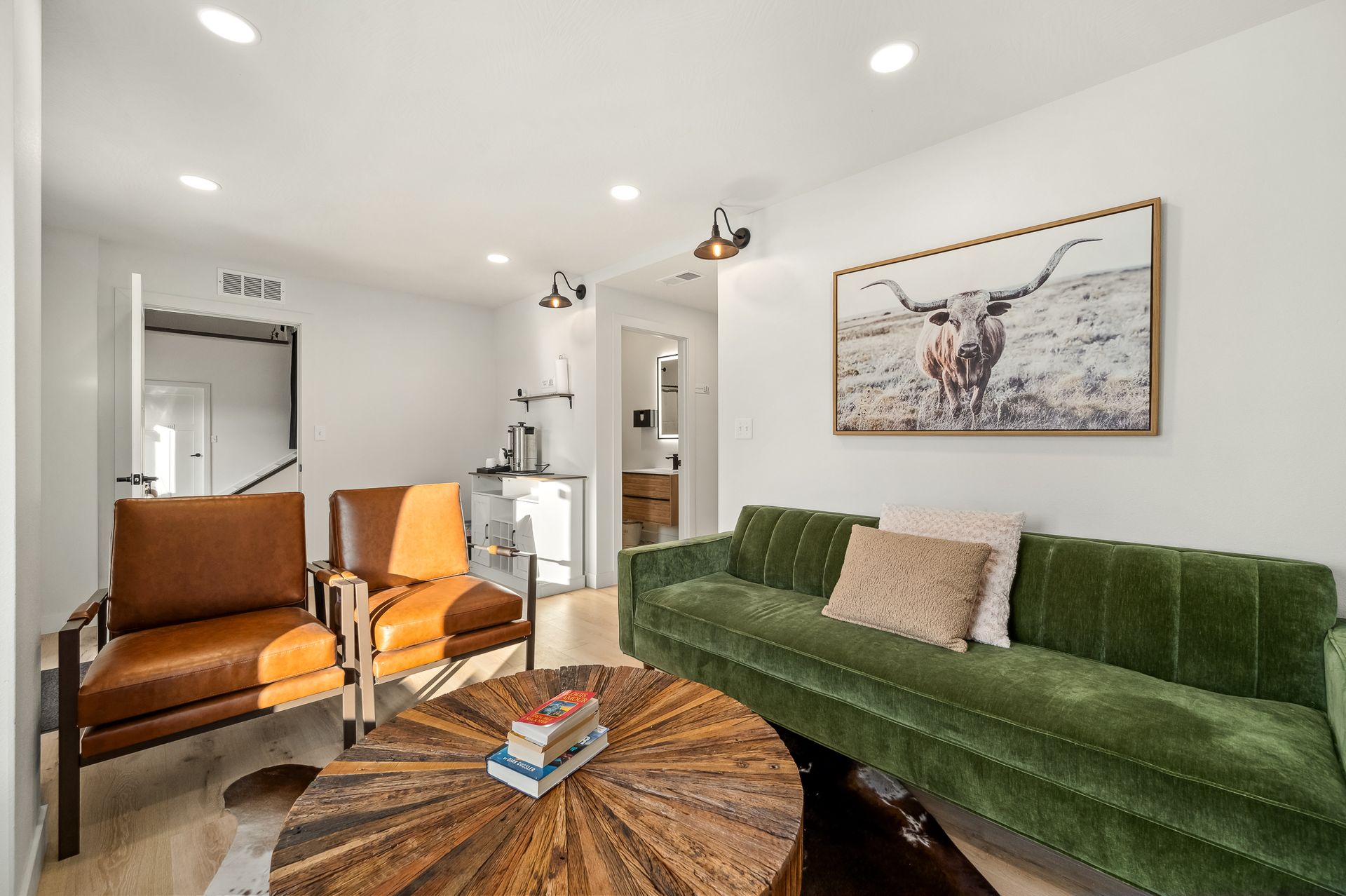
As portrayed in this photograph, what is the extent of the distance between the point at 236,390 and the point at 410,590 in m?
5.69

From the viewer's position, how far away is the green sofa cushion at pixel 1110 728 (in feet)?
3.80

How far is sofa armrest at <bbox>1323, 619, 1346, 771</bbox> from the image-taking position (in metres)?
1.27

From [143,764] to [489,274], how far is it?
3512 millimetres

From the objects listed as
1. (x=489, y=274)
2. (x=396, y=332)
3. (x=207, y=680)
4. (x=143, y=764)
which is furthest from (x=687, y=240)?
(x=143, y=764)

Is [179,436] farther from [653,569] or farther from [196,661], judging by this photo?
[653,569]

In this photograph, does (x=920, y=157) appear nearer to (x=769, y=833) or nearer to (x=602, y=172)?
(x=602, y=172)

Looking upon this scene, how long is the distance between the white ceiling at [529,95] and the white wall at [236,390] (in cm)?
333

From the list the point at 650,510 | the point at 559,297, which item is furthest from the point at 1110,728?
the point at 650,510

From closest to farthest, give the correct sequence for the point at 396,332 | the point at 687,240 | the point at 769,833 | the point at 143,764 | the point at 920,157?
the point at 769,833 < the point at 143,764 < the point at 920,157 < the point at 687,240 < the point at 396,332

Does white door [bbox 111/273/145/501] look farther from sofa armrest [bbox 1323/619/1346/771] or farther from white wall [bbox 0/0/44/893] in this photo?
sofa armrest [bbox 1323/619/1346/771]

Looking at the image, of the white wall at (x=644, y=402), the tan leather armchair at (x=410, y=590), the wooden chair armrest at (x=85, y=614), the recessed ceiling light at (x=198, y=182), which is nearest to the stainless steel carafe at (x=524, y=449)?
the white wall at (x=644, y=402)

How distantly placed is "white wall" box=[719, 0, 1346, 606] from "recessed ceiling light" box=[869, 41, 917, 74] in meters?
0.66

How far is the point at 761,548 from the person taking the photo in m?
2.80

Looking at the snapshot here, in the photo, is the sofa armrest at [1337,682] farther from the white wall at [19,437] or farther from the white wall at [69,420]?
the white wall at [69,420]
